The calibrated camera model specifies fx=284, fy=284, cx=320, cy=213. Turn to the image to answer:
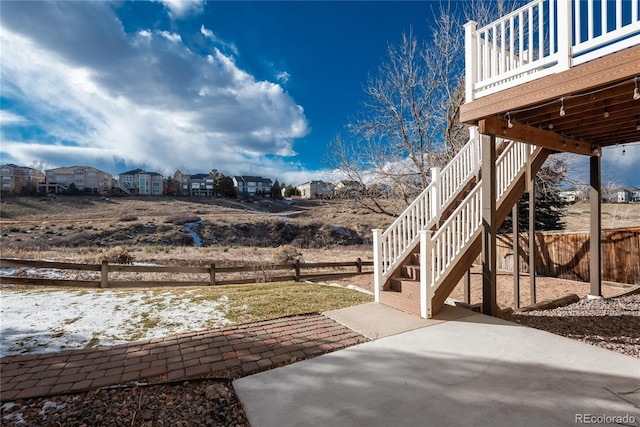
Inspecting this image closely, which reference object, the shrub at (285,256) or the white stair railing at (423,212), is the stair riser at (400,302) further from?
the shrub at (285,256)

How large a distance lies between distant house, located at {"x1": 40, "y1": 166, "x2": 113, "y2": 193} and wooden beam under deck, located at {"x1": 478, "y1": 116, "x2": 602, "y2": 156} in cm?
4807

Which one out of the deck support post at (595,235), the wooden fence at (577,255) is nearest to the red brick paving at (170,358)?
the deck support post at (595,235)

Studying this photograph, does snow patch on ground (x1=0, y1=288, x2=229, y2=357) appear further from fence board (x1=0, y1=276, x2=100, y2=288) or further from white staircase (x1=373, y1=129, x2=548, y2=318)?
white staircase (x1=373, y1=129, x2=548, y2=318)

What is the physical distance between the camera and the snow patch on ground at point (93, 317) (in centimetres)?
343

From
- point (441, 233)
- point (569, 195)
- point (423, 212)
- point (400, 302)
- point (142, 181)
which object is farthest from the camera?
point (142, 181)

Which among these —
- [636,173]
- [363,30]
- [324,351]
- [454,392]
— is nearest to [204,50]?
[363,30]

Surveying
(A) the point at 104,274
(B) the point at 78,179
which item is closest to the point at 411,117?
(A) the point at 104,274

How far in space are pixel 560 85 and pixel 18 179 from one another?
49438 mm

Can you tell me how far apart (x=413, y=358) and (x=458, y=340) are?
31.5 inches

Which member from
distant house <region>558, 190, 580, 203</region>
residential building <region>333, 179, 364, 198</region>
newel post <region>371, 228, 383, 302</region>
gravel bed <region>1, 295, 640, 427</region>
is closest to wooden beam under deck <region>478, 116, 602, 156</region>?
newel post <region>371, 228, 383, 302</region>

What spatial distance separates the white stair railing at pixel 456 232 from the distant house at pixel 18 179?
151 feet

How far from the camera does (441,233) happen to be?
418cm

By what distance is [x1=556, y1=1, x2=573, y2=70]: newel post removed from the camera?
330 centimetres

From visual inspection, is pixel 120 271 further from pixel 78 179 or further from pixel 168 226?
pixel 78 179
